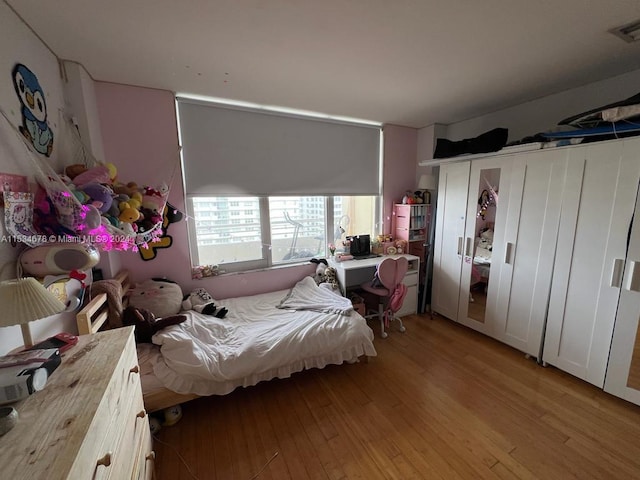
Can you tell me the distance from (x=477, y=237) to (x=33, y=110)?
3562 mm

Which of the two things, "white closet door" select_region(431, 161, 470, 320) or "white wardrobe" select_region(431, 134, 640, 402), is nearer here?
"white wardrobe" select_region(431, 134, 640, 402)

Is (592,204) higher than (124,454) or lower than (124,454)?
higher

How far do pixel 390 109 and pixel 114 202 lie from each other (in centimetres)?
266

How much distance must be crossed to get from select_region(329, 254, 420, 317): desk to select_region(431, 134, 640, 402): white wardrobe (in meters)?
0.54

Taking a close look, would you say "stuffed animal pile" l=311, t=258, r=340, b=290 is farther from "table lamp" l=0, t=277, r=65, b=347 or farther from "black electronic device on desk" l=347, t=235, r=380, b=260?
"table lamp" l=0, t=277, r=65, b=347

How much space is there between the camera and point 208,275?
270cm

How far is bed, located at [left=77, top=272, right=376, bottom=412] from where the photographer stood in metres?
1.67

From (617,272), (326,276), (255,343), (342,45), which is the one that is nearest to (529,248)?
(617,272)

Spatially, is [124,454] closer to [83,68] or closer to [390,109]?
[83,68]

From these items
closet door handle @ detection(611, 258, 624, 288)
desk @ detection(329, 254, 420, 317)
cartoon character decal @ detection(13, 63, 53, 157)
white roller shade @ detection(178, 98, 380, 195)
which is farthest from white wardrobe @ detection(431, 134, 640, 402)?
cartoon character decal @ detection(13, 63, 53, 157)

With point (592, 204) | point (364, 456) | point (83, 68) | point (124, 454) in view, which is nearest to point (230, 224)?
point (83, 68)

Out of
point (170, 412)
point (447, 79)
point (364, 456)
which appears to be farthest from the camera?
point (447, 79)

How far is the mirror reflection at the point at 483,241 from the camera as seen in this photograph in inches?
102

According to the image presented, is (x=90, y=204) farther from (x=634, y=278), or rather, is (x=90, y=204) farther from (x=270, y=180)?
(x=634, y=278)
